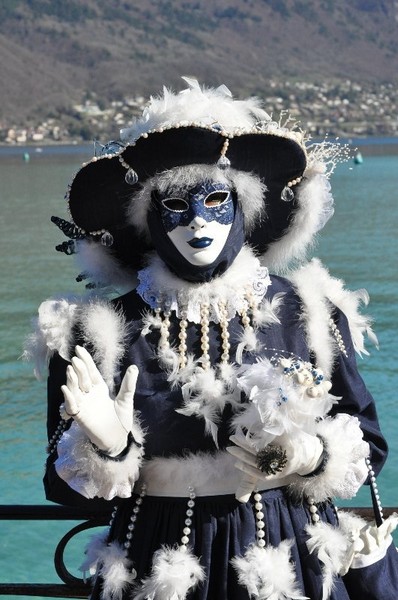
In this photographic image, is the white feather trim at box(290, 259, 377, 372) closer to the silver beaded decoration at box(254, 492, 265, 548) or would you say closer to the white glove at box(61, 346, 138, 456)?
the silver beaded decoration at box(254, 492, 265, 548)

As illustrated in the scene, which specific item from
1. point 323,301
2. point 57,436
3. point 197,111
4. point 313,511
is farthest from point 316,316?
point 57,436

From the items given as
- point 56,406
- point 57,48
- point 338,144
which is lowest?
point 57,48

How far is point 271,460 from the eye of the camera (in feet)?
6.57

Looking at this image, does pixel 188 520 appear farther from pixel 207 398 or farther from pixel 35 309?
pixel 35 309

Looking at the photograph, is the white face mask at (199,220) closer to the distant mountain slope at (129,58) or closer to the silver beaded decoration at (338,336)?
the silver beaded decoration at (338,336)

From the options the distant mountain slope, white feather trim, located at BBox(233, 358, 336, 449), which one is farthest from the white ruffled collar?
the distant mountain slope

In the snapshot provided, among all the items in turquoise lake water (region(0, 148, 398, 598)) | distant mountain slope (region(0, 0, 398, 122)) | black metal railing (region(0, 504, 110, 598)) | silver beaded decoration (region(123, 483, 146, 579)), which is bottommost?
distant mountain slope (region(0, 0, 398, 122))

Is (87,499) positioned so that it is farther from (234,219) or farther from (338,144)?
(338,144)

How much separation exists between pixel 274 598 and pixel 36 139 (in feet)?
430

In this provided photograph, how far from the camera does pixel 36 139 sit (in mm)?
129375

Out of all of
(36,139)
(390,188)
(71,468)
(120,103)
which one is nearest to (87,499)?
(71,468)

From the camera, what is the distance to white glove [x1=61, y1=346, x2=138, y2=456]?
76.2 inches

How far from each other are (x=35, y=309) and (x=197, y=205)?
12.0m

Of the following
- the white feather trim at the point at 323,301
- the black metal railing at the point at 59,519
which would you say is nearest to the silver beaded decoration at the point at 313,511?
the white feather trim at the point at 323,301
